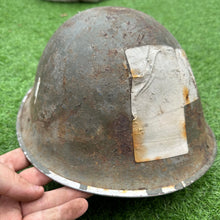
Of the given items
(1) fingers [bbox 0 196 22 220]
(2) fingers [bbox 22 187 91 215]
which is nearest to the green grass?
(2) fingers [bbox 22 187 91 215]

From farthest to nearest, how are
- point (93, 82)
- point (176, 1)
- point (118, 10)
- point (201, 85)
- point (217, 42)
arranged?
1. point (176, 1)
2. point (217, 42)
3. point (201, 85)
4. point (118, 10)
5. point (93, 82)

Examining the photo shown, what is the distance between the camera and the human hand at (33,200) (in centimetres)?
109

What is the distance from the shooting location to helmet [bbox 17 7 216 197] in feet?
3.60

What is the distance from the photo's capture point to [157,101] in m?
1.12

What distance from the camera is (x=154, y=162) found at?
45.4 inches

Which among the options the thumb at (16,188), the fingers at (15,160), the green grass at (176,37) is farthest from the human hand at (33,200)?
the green grass at (176,37)

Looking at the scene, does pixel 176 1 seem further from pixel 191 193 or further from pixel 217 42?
pixel 191 193

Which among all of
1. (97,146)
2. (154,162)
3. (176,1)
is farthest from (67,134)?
(176,1)

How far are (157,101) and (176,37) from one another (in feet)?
7.80

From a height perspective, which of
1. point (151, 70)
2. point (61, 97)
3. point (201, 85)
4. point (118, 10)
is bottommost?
point (201, 85)

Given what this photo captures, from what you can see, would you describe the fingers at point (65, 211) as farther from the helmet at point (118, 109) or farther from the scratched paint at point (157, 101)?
the scratched paint at point (157, 101)

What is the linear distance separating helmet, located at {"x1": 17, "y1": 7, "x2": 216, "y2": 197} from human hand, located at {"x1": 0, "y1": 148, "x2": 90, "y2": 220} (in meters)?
0.07

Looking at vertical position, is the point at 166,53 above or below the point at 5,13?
above

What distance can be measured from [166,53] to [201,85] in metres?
1.33
